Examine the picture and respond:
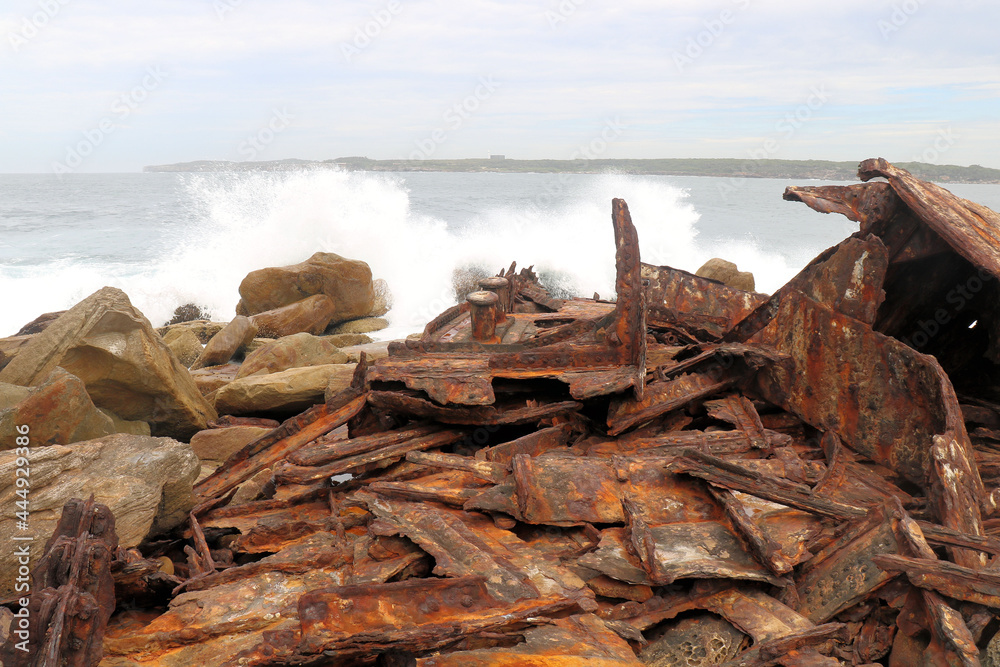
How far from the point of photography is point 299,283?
52.3 ft

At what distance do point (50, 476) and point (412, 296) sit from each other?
17784 mm

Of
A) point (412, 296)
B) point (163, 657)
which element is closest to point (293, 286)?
point (412, 296)

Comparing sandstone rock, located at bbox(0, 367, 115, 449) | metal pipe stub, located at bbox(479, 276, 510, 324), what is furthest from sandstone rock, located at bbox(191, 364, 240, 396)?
metal pipe stub, located at bbox(479, 276, 510, 324)

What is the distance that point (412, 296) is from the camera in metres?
21.0

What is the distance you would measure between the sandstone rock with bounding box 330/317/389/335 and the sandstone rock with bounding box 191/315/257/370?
388cm

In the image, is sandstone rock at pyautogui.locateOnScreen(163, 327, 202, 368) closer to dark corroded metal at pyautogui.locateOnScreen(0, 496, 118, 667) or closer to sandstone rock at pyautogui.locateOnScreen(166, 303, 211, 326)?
sandstone rock at pyautogui.locateOnScreen(166, 303, 211, 326)

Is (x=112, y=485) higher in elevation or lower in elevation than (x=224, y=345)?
higher

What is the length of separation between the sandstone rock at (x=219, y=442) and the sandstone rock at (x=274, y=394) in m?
1.20

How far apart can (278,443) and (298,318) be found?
36.5 ft

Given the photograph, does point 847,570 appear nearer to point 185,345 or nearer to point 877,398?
point 877,398

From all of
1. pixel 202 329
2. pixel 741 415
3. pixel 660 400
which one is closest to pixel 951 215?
pixel 741 415

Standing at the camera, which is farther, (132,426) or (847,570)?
(132,426)

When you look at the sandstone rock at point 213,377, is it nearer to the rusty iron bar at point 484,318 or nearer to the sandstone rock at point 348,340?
the sandstone rock at point 348,340

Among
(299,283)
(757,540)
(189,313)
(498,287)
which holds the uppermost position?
(498,287)
